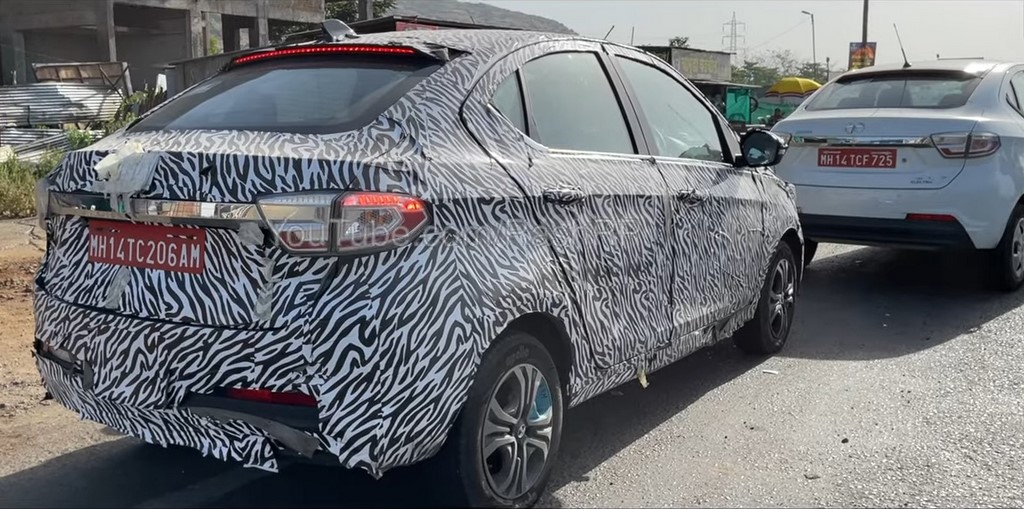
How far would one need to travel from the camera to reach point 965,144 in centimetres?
678

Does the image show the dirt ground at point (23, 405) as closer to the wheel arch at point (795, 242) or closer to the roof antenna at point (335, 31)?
the roof antenna at point (335, 31)

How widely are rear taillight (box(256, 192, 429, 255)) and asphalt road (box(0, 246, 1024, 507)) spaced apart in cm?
112

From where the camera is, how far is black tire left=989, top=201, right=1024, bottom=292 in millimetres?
7188

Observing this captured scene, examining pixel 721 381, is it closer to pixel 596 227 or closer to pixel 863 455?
pixel 863 455

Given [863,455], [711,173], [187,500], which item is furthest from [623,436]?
[187,500]

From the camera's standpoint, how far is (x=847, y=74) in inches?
309

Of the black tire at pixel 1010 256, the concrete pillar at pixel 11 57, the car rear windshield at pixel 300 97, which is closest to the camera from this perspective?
the car rear windshield at pixel 300 97

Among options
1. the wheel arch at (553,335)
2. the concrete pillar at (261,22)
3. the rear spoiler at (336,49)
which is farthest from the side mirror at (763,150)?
the concrete pillar at (261,22)

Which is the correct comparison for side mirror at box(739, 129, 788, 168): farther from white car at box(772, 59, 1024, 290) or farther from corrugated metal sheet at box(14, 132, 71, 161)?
corrugated metal sheet at box(14, 132, 71, 161)

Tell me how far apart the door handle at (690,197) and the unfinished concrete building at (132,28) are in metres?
28.6

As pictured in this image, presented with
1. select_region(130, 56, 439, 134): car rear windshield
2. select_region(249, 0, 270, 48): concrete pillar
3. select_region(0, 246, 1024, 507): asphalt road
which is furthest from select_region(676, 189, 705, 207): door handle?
select_region(249, 0, 270, 48): concrete pillar

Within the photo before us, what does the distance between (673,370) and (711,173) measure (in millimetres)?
1252

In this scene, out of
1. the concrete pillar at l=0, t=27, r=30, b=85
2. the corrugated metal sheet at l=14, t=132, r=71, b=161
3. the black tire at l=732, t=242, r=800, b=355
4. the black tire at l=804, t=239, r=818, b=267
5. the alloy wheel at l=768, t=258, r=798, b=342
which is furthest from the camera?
the concrete pillar at l=0, t=27, r=30, b=85

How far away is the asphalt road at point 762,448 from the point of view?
12.3ft
